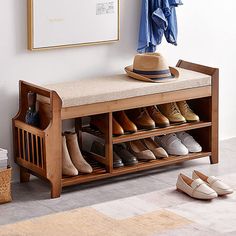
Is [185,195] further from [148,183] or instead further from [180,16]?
[180,16]

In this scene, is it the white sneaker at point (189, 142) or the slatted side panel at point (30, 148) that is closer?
the slatted side panel at point (30, 148)

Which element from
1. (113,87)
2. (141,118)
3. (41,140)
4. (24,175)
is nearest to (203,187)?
(141,118)

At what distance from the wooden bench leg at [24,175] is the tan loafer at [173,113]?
98 centimetres

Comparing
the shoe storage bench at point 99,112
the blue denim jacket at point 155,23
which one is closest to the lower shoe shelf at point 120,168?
the shoe storage bench at point 99,112

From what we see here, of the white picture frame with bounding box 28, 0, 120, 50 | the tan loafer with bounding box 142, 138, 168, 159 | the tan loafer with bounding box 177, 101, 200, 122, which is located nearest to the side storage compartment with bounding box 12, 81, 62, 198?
the white picture frame with bounding box 28, 0, 120, 50

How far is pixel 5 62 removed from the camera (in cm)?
480

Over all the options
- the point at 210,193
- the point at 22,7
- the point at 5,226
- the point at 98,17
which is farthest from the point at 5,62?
the point at 210,193

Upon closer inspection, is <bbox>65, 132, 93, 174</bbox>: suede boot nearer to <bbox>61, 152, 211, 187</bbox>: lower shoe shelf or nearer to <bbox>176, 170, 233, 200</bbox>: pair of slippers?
<bbox>61, 152, 211, 187</bbox>: lower shoe shelf

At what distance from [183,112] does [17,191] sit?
1.22 m

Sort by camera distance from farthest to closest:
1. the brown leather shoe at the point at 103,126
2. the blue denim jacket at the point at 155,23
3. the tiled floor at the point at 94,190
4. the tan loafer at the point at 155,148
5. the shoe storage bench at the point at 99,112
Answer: the blue denim jacket at the point at 155,23, the tan loafer at the point at 155,148, the brown leather shoe at the point at 103,126, the shoe storage bench at the point at 99,112, the tiled floor at the point at 94,190

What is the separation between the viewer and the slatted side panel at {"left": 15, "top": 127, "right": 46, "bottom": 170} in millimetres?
4652

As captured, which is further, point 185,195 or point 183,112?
point 183,112

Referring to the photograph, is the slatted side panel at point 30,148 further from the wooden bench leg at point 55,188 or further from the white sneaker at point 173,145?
the white sneaker at point 173,145

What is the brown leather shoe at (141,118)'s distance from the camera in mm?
5031
